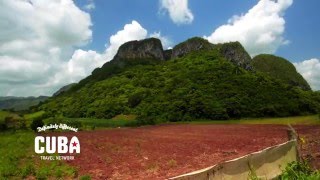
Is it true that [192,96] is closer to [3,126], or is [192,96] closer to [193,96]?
[193,96]

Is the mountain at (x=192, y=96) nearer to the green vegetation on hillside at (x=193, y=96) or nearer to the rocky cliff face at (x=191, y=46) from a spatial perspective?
the green vegetation on hillside at (x=193, y=96)

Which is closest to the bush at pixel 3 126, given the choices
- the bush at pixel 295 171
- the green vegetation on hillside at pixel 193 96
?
the green vegetation on hillside at pixel 193 96

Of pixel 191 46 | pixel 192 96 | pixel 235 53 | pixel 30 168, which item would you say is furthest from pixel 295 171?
pixel 191 46

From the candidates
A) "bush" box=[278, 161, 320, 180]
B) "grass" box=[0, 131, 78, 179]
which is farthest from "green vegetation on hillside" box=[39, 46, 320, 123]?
"bush" box=[278, 161, 320, 180]

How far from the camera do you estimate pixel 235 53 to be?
546 feet

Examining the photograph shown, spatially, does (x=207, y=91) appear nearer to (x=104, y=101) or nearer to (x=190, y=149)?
(x=104, y=101)

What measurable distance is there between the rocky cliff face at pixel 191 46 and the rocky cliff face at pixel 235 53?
9096 millimetres

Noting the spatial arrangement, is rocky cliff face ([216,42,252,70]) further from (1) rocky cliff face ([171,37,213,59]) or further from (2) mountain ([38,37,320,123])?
(2) mountain ([38,37,320,123])

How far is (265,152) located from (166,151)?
612 inches

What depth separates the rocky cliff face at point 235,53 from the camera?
16130cm

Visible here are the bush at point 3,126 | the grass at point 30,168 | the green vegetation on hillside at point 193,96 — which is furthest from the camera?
the green vegetation on hillside at point 193,96

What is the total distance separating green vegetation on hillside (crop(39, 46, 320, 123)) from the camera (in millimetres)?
90500

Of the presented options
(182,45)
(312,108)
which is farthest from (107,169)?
(182,45)

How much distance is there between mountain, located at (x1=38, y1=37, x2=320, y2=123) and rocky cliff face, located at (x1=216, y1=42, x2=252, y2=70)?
686 inches
